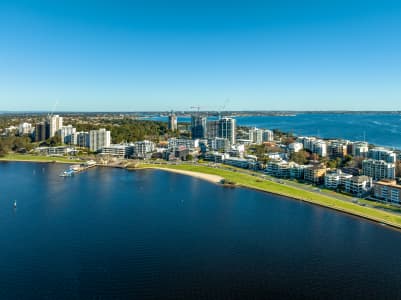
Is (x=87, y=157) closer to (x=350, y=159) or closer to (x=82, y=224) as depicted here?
(x=82, y=224)

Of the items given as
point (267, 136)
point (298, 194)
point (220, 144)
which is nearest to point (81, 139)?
point (220, 144)

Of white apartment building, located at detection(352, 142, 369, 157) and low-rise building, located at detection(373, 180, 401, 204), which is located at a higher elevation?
white apartment building, located at detection(352, 142, 369, 157)

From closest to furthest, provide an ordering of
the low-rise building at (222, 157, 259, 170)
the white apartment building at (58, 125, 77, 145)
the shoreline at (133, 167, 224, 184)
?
the shoreline at (133, 167, 224, 184), the low-rise building at (222, 157, 259, 170), the white apartment building at (58, 125, 77, 145)

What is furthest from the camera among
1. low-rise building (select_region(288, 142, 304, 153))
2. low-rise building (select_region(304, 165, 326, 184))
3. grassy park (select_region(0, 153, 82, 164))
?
low-rise building (select_region(288, 142, 304, 153))

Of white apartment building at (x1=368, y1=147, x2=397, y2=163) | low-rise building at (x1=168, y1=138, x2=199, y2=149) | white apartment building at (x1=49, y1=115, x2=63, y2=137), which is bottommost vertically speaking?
white apartment building at (x1=368, y1=147, x2=397, y2=163)

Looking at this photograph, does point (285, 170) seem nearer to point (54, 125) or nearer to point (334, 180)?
point (334, 180)

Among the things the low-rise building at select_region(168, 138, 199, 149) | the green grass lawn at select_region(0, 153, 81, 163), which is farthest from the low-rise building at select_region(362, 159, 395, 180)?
the green grass lawn at select_region(0, 153, 81, 163)

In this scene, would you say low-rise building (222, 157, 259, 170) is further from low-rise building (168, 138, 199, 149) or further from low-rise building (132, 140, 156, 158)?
low-rise building (132, 140, 156, 158)
